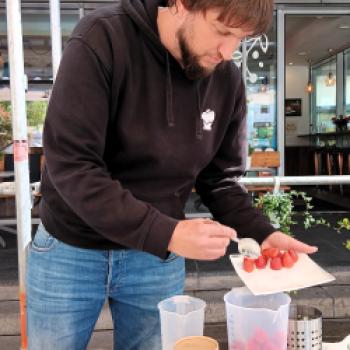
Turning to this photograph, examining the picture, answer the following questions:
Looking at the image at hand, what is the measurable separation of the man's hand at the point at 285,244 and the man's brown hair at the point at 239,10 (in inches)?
23.1

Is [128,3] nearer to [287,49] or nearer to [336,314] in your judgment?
[336,314]

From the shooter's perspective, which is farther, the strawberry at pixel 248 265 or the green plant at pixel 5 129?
the green plant at pixel 5 129

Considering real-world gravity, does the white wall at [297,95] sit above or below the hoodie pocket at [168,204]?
above

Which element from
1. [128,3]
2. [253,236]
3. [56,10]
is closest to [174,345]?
[253,236]

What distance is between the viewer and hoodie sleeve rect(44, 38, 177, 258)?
1161mm

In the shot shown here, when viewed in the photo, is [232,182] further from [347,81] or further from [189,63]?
[347,81]

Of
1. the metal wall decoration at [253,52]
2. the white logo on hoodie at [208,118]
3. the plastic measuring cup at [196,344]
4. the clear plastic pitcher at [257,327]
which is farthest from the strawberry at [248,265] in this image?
the metal wall decoration at [253,52]

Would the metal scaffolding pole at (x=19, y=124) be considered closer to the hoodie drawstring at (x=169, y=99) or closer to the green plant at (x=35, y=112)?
the hoodie drawstring at (x=169, y=99)

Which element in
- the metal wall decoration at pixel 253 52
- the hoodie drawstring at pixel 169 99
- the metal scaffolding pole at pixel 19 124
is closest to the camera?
the hoodie drawstring at pixel 169 99

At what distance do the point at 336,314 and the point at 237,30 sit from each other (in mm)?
3307

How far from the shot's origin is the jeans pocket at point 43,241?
1.43 m

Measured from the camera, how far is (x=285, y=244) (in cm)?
→ 141

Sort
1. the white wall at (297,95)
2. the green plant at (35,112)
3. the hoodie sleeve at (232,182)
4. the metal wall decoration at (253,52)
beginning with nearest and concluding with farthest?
the hoodie sleeve at (232,182), the green plant at (35,112), the metal wall decoration at (253,52), the white wall at (297,95)

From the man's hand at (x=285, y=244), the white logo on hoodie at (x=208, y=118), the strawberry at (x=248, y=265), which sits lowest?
the strawberry at (x=248, y=265)
